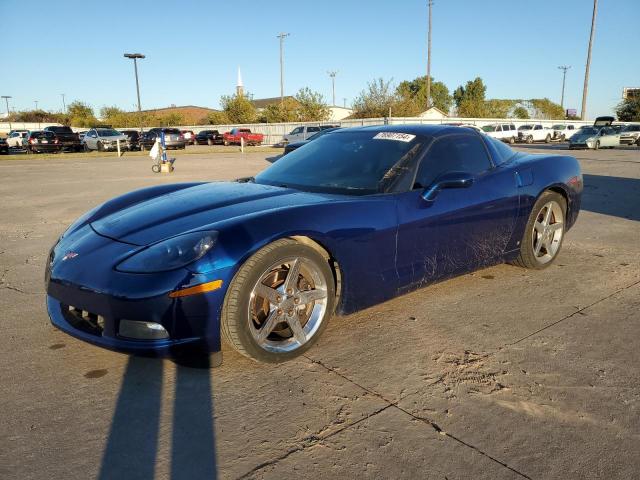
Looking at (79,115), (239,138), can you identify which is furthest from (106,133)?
(79,115)

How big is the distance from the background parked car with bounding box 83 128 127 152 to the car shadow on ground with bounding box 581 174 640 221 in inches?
1078

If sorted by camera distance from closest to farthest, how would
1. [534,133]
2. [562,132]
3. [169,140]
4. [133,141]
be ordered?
[169,140]
[133,141]
[534,133]
[562,132]

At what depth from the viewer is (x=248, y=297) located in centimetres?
263

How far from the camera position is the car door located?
3.31 m

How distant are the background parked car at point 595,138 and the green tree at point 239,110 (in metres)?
44.5

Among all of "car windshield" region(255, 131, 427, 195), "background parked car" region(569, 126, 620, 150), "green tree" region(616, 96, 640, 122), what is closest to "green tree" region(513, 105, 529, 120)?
"green tree" region(616, 96, 640, 122)

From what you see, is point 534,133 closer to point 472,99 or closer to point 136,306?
point 136,306

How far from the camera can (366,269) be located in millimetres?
3084

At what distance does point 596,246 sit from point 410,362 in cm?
387

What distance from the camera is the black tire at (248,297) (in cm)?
259

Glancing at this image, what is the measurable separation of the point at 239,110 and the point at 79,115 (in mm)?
29557

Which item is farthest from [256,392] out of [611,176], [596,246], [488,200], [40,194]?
[611,176]

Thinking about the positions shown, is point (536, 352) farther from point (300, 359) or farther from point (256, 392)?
point (256, 392)

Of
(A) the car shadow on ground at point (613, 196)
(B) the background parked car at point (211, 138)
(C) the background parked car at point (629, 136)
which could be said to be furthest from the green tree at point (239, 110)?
(A) the car shadow on ground at point (613, 196)
